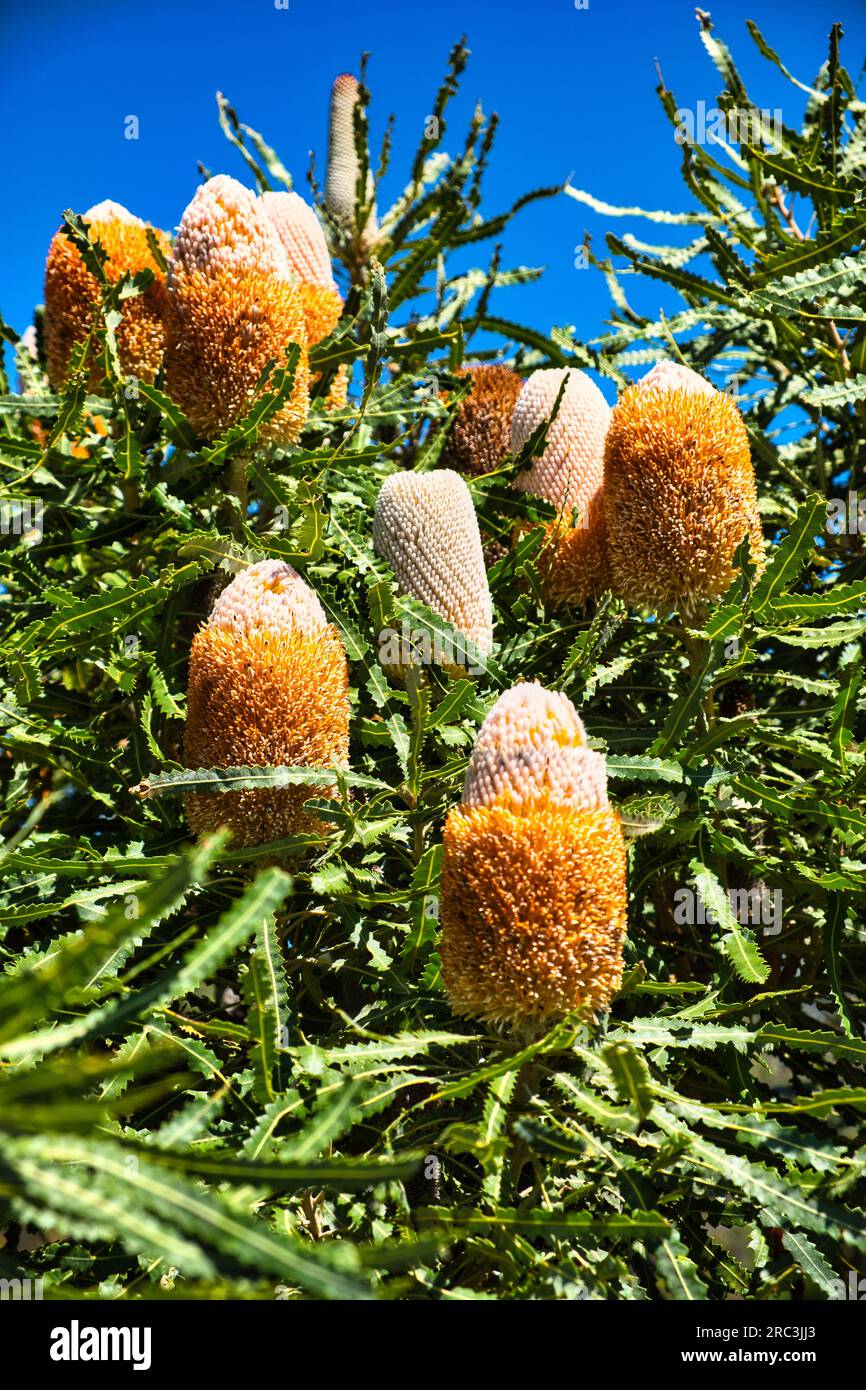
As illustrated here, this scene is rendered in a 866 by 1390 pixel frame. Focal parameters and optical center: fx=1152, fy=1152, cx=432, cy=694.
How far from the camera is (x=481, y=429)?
3100 mm

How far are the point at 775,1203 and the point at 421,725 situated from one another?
0.93 metres

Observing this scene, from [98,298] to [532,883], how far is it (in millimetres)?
2004

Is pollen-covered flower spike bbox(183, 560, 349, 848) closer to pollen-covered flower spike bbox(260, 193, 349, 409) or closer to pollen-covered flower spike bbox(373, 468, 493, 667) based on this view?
pollen-covered flower spike bbox(373, 468, 493, 667)

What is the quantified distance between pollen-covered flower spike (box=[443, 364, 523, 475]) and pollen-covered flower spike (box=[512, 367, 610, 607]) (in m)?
0.18

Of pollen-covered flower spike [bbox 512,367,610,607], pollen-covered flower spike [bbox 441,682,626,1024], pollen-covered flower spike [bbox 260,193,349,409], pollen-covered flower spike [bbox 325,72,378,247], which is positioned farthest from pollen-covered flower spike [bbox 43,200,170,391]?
pollen-covered flower spike [bbox 441,682,626,1024]

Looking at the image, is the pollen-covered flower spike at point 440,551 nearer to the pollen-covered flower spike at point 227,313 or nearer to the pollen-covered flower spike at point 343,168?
the pollen-covered flower spike at point 227,313

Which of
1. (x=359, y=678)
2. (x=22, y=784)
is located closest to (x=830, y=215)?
(x=359, y=678)

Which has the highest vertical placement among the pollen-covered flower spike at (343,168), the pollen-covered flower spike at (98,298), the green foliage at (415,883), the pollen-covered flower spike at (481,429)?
the pollen-covered flower spike at (343,168)

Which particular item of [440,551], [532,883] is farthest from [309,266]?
[532,883]

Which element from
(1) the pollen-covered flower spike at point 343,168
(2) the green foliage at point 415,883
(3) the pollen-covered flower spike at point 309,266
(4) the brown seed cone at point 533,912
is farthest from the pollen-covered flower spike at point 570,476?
(1) the pollen-covered flower spike at point 343,168

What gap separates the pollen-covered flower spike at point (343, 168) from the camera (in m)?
4.00

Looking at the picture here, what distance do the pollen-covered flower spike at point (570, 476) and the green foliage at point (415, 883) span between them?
0.29ft

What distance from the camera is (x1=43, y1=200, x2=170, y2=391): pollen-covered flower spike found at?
9.36ft

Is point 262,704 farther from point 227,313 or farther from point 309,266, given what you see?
point 309,266
